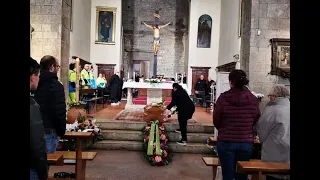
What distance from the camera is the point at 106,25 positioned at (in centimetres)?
1509

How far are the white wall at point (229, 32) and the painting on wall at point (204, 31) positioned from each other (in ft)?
2.32

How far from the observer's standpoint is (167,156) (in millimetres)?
5965

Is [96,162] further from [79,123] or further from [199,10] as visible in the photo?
[199,10]

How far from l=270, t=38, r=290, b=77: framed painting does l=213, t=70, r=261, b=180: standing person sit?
229 inches

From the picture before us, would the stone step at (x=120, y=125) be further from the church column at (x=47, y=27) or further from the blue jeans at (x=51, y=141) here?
the blue jeans at (x=51, y=141)

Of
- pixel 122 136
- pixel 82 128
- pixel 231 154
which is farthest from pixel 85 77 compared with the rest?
pixel 231 154

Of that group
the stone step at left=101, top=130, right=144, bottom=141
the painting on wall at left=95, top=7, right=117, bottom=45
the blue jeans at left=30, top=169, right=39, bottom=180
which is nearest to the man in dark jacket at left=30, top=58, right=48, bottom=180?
the blue jeans at left=30, top=169, right=39, bottom=180

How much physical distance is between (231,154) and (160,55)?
1525 centimetres

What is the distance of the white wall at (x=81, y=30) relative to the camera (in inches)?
463

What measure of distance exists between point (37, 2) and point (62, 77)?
2194 mm

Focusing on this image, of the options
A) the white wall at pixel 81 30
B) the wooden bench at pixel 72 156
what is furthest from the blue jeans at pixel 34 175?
the white wall at pixel 81 30

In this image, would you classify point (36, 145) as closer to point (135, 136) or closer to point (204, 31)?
point (135, 136)

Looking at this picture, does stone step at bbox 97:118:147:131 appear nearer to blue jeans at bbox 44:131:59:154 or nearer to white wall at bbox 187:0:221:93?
blue jeans at bbox 44:131:59:154
